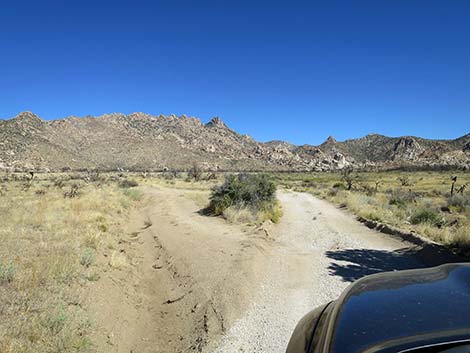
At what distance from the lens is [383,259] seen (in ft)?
32.8

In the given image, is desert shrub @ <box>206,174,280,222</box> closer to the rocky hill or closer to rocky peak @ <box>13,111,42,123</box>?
the rocky hill

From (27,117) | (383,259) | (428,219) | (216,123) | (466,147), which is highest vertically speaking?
(216,123)

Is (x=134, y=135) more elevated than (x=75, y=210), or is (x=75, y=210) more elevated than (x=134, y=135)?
(x=134, y=135)

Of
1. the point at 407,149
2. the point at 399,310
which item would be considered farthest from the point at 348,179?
the point at 407,149

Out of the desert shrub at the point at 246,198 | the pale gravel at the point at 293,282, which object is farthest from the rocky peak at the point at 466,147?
the pale gravel at the point at 293,282

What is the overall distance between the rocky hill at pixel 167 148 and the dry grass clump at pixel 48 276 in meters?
68.5

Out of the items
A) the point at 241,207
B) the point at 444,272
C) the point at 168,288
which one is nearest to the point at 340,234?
the point at 241,207

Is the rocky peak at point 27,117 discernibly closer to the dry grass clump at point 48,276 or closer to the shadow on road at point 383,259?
the dry grass clump at point 48,276

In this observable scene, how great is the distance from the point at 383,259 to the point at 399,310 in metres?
8.60

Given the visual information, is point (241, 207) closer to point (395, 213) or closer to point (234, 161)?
point (395, 213)

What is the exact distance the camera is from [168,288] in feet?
26.9

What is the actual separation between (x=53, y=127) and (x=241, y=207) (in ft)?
352

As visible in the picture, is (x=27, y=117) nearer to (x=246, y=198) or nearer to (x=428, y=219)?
(x=246, y=198)

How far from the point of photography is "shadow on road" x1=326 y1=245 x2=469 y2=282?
8.76 metres
